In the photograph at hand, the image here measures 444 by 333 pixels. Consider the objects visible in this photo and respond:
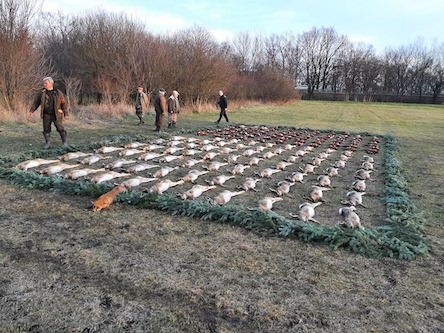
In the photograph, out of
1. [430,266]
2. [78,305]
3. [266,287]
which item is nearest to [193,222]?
[266,287]

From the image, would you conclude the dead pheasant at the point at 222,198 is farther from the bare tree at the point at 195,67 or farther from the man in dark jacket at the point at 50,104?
the bare tree at the point at 195,67

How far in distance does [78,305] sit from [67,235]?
1.65 m

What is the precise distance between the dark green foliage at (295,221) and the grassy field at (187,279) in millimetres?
165

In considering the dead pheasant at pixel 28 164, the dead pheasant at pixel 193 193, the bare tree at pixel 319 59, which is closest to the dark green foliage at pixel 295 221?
→ the dead pheasant at pixel 193 193

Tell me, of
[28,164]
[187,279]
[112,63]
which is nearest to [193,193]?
[187,279]

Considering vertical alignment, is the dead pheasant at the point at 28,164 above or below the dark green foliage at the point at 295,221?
above

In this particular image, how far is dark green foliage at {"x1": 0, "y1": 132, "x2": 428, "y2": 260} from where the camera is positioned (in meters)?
4.75

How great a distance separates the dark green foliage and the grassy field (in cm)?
17

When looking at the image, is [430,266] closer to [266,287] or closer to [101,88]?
[266,287]

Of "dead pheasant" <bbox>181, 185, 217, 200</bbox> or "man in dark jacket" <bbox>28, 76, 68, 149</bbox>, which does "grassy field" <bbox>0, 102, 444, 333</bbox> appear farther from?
"man in dark jacket" <bbox>28, 76, 68, 149</bbox>

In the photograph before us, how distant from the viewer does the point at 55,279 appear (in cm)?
378

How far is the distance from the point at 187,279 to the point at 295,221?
81.2 inches

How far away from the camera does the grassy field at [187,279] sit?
3236 mm

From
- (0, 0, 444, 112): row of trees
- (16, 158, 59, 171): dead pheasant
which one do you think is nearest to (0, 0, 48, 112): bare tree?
(0, 0, 444, 112): row of trees
